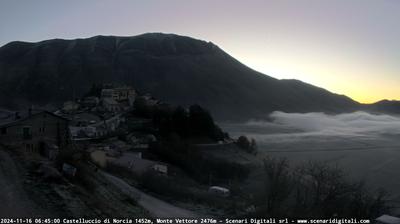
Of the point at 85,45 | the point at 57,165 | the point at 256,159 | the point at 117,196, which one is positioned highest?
the point at 85,45

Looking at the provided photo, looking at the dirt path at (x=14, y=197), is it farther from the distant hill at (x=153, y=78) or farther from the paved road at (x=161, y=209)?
the distant hill at (x=153, y=78)

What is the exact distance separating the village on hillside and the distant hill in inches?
2353

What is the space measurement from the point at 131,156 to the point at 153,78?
135 metres

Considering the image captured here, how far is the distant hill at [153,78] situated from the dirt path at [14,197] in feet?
417

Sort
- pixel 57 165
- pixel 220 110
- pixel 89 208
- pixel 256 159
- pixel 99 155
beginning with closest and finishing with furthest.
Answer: pixel 89 208
pixel 57 165
pixel 99 155
pixel 256 159
pixel 220 110

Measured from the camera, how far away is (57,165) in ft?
59.2

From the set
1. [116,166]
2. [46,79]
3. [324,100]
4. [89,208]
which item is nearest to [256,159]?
[116,166]

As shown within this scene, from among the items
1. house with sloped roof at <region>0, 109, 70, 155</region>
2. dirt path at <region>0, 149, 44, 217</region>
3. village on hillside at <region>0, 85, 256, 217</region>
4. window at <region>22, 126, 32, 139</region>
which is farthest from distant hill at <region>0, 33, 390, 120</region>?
dirt path at <region>0, 149, 44, 217</region>

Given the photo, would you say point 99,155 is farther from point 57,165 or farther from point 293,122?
point 293,122

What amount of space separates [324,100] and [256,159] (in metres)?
136

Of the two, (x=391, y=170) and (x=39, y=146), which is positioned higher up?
(x=39, y=146)

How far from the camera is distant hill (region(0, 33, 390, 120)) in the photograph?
155 metres

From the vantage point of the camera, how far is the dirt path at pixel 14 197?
38.7 ft

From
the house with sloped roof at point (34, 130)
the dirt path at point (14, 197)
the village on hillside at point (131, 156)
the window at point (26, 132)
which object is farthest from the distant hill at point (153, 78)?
the dirt path at point (14, 197)
